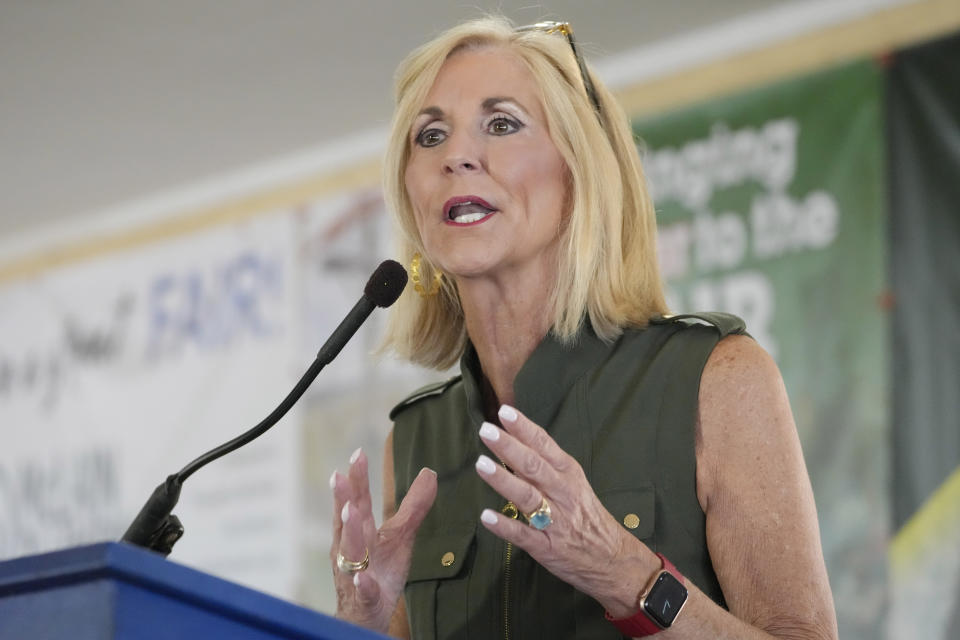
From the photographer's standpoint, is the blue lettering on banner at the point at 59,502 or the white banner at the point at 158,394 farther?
the blue lettering on banner at the point at 59,502

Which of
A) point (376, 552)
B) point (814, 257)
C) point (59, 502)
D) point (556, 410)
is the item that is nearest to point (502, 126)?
point (556, 410)

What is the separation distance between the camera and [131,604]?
0.80 metres

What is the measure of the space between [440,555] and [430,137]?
630 mm

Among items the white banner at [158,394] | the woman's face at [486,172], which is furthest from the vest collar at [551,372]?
the white banner at [158,394]

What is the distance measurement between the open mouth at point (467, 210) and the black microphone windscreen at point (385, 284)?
0.62 feet

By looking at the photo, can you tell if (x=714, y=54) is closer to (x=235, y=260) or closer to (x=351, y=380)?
(x=351, y=380)

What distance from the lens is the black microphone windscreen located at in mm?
1534

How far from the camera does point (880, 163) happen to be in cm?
407

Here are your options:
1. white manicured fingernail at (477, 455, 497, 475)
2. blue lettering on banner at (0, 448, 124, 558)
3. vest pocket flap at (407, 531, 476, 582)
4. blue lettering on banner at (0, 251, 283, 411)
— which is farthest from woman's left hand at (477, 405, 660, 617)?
blue lettering on banner at (0, 448, 124, 558)

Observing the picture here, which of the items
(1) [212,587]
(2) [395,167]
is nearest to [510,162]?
(2) [395,167]

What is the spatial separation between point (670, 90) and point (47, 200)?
3.76 meters

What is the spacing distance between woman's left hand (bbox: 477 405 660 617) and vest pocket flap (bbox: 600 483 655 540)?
0.21 m

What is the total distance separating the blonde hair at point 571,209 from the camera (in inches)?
68.9

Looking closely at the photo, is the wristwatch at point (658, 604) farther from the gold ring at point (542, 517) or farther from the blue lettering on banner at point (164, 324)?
the blue lettering on banner at point (164, 324)
